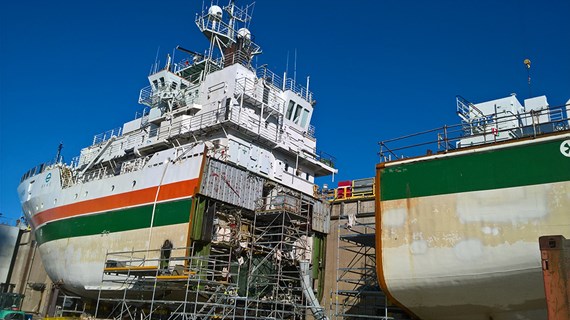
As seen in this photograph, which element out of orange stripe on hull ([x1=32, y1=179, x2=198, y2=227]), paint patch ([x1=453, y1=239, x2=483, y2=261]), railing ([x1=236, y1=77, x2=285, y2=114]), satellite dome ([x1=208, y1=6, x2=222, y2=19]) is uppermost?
satellite dome ([x1=208, y1=6, x2=222, y2=19])

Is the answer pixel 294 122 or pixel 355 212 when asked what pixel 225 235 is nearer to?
pixel 355 212

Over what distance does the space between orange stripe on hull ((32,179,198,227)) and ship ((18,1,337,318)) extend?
0.06 metres

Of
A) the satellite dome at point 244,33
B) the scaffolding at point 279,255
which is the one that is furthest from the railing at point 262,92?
the scaffolding at point 279,255

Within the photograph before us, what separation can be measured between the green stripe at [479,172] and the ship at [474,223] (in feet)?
0.08

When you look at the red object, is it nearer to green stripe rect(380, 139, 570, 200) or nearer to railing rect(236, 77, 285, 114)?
railing rect(236, 77, 285, 114)

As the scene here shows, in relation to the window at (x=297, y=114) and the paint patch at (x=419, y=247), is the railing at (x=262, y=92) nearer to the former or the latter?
the window at (x=297, y=114)

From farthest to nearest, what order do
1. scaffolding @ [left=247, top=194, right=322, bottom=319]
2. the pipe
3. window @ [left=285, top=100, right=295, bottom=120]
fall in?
window @ [left=285, top=100, right=295, bottom=120]
scaffolding @ [left=247, top=194, right=322, bottom=319]
the pipe

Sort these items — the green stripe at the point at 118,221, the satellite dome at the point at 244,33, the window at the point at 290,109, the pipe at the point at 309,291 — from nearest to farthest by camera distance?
the pipe at the point at 309,291 < the green stripe at the point at 118,221 < the window at the point at 290,109 < the satellite dome at the point at 244,33

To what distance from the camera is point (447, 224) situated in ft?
44.9

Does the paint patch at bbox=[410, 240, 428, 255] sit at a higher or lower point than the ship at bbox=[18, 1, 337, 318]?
lower

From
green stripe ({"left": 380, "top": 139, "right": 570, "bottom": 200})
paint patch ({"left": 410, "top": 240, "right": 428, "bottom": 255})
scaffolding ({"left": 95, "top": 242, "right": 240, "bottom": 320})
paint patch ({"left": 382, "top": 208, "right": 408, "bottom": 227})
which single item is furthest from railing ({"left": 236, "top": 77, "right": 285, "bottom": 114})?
paint patch ({"left": 410, "top": 240, "right": 428, "bottom": 255})

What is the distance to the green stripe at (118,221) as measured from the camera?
20.0 metres

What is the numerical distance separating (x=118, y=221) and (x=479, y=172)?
16979 mm

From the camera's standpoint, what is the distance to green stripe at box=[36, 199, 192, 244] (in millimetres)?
20047
